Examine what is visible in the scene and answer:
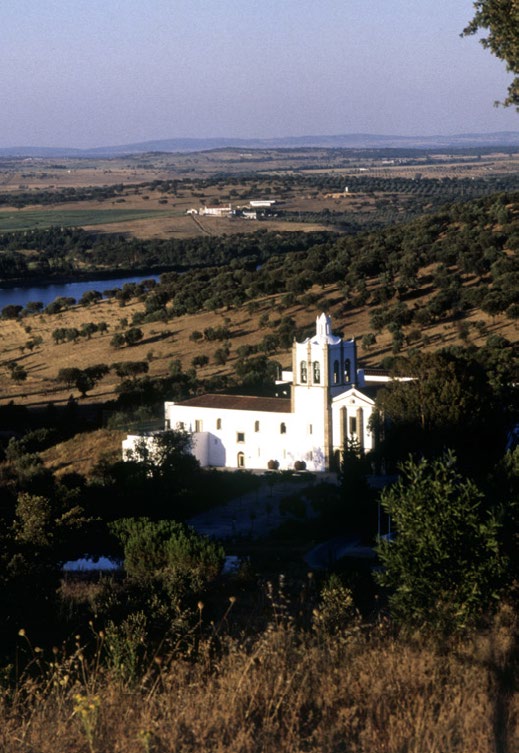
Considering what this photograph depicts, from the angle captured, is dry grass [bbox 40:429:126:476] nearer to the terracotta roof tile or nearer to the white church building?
the white church building

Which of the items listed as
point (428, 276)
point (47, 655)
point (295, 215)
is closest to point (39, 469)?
point (47, 655)

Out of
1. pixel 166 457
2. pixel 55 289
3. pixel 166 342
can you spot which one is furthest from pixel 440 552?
pixel 55 289

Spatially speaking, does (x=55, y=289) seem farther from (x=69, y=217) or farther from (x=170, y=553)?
(x=170, y=553)

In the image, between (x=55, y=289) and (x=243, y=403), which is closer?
(x=243, y=403)

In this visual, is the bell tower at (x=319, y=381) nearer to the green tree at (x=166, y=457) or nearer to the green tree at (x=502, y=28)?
the green tree at (x=166, y=457)

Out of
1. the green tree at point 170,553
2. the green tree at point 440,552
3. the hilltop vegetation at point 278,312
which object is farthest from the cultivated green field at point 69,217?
the green tree at point 440,552

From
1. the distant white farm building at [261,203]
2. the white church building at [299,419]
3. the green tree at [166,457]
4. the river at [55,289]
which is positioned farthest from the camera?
the distant white farm building at [261,203]

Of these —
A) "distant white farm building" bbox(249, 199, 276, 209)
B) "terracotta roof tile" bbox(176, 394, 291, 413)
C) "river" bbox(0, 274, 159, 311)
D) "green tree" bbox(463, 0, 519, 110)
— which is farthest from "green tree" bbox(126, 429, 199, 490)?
"distant white farm building" bbox(249, 199, 276, 209)
